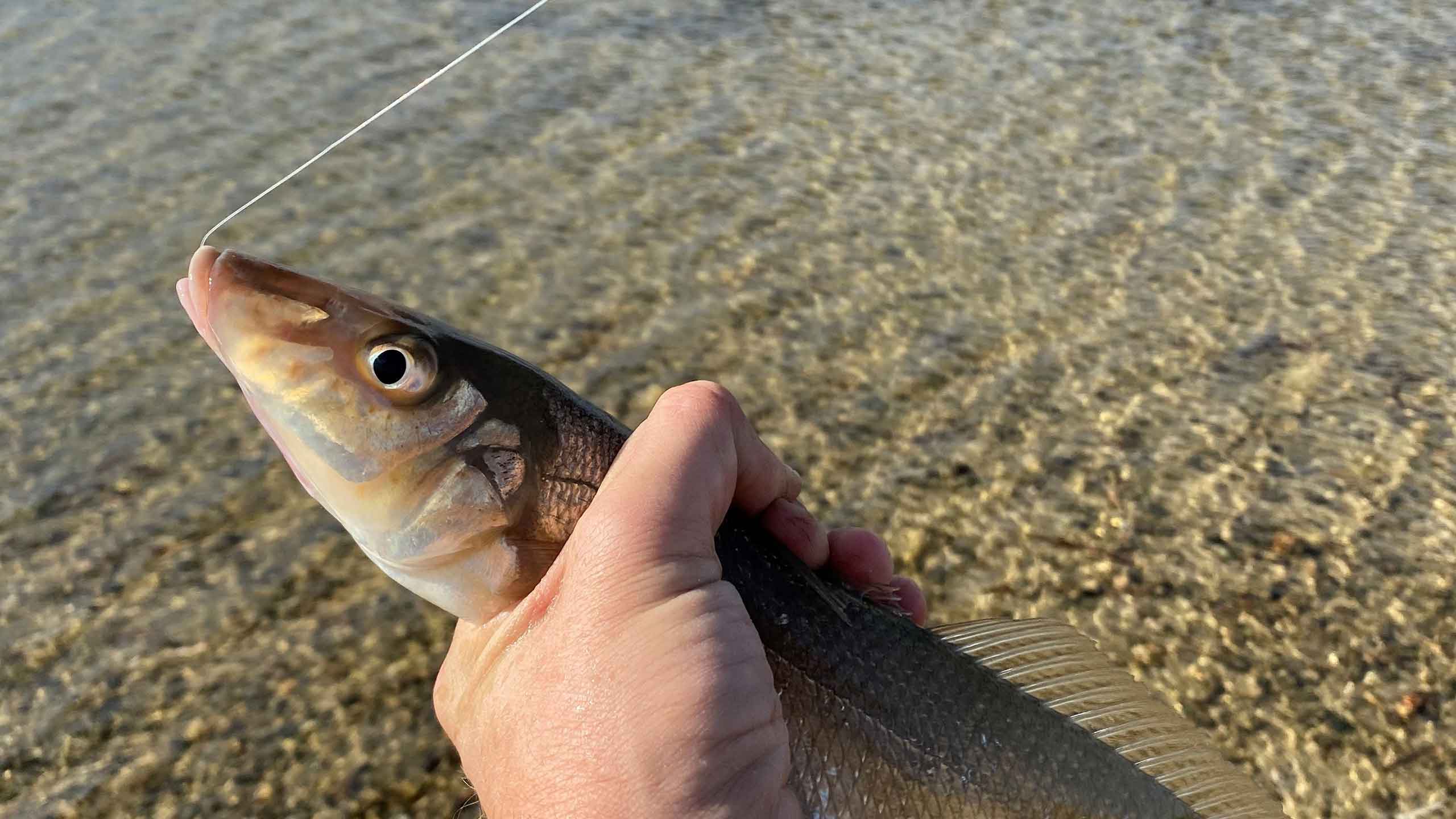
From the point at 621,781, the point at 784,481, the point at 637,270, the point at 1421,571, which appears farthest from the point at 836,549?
the point at 637,270

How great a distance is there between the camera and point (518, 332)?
515 centimetres

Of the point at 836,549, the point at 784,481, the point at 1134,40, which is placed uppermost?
the point at 784,481

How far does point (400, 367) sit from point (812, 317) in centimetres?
317

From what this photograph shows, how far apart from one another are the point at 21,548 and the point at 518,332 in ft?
7.07

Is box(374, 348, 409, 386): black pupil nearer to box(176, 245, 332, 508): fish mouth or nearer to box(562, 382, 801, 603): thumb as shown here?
box(176, 245, 332, 508): fish mouth

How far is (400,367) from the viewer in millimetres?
2383

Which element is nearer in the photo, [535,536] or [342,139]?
[535,536]

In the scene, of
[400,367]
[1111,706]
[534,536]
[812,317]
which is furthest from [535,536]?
[812,317]

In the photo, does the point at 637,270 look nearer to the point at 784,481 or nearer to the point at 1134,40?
Result: the point at 784,481

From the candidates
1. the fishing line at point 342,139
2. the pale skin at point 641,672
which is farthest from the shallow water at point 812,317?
the pale skin at point 641,672

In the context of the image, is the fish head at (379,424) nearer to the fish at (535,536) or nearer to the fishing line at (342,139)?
the fish at (535,536)

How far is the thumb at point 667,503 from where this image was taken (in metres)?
2.23

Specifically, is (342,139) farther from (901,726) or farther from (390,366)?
(901,726)

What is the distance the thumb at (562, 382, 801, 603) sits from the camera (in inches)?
87.7
